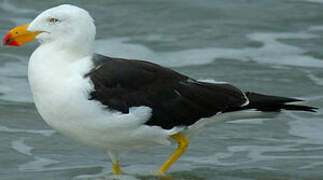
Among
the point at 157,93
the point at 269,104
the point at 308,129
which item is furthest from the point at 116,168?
the point at 308,129

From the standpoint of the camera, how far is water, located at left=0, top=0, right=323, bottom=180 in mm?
7551

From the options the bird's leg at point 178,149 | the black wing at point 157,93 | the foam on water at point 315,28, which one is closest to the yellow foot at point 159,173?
the bird's leg at point 178,149

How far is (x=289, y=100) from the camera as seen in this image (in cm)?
721

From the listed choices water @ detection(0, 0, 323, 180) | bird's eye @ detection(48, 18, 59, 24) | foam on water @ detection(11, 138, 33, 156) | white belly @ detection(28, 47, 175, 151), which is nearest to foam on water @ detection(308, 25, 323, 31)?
water @ detection(0, 0, 323, 180)

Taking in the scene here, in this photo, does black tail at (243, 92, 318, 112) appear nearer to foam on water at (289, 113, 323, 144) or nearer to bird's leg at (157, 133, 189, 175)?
bird's leg at (157, 133, 189, 175)

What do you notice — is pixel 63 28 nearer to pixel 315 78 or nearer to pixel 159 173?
pixel 159 173

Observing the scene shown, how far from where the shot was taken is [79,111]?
6312 mm

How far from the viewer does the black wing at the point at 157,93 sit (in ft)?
21.5

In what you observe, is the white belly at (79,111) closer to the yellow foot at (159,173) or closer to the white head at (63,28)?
the white head at (63,28)

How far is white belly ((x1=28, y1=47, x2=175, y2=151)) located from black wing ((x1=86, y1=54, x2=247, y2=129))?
0.25 feet

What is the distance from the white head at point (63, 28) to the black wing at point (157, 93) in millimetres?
235

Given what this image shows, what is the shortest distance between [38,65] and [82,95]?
19.6 inches

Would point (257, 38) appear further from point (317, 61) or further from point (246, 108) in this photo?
point (246, 108)

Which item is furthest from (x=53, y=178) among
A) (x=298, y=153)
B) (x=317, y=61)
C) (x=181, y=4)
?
(x=181, y=4)
